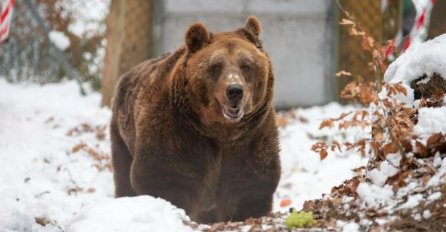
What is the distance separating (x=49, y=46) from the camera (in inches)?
550

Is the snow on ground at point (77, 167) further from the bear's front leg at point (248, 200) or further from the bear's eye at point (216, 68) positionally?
the bear's eye at point (216, 68)

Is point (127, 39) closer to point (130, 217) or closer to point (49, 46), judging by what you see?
point (49, 46)

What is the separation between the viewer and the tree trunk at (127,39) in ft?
35.3

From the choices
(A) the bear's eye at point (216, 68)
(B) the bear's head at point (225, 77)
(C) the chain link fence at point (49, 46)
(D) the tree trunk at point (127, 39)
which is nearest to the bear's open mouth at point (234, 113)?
(B) the bear's head at point (225, 77)

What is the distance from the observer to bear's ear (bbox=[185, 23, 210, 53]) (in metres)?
5.39

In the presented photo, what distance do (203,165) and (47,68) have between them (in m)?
9.36

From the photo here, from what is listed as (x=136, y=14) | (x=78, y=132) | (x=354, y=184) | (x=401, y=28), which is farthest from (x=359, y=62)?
(x=354, y=184)

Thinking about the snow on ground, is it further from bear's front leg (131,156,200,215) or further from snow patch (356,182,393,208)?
snow patch (356,182,393,208)

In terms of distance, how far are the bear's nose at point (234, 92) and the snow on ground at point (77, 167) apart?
995 mm

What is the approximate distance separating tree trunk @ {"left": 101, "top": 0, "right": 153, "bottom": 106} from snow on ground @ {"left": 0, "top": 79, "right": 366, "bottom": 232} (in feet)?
1.77

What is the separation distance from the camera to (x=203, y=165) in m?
5.44

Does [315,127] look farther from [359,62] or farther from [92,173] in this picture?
[92,173]

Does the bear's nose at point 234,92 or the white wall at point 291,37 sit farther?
the white wall at point 291,37

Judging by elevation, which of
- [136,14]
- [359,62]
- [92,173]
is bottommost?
[92,173]
